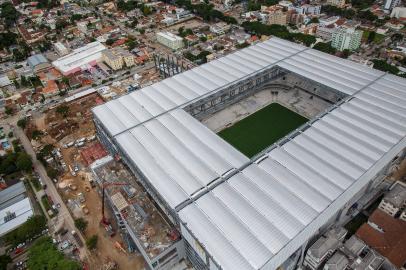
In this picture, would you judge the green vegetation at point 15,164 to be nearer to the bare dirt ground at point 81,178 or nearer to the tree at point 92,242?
the bare dirt ground at point 81,178

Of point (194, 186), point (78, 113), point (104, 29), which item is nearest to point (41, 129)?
point (78, 113)

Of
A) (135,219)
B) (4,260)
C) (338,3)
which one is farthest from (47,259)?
(338,3)

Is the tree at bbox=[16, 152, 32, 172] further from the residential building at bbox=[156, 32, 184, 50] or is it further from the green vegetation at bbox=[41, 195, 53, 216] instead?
the residential building at bbox=[156, 32, 184, 50]

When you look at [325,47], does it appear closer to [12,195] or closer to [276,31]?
[276,31]

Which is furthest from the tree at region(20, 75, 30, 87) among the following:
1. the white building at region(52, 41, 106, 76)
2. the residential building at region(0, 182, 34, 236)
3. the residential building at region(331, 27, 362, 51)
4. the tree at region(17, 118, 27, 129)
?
A: the residential building at region(331, 27, 362, 51)

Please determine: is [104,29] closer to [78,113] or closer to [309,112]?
[78,113]
